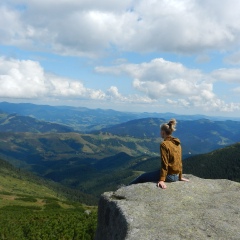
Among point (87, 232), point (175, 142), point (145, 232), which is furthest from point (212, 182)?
point (87, 232)

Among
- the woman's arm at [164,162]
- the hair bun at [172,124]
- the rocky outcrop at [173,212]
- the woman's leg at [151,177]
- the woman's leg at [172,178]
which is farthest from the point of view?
the woman's leg at [151,177]

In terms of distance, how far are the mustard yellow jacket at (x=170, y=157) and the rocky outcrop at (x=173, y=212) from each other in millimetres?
790

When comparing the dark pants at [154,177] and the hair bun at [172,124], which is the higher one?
the hair bun at [172,124]

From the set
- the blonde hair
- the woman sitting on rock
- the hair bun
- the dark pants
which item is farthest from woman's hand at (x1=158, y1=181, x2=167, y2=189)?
the hair bun

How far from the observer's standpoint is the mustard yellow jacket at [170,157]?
17.1 metres

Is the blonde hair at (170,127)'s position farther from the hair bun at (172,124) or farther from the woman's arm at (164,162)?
the woman's arm at (164,162)

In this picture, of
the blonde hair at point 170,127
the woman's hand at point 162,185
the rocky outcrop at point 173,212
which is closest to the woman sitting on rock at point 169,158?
the blonde hair at point 170,127

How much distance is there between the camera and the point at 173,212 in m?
13.6

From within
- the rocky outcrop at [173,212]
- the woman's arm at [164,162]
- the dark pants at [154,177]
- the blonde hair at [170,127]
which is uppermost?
the blonde hair at [170,127]

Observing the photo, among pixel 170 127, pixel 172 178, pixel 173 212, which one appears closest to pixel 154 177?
pixel 172 178

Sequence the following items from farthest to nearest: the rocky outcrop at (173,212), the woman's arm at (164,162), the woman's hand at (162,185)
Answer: the woman's arm at (164,162), the woman's hand at (162,185), the rocky outcrop at (173,212)

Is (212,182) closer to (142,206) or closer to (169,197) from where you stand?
(169,197)

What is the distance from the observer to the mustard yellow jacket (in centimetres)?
1712

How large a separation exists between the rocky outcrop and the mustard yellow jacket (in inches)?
31.1
